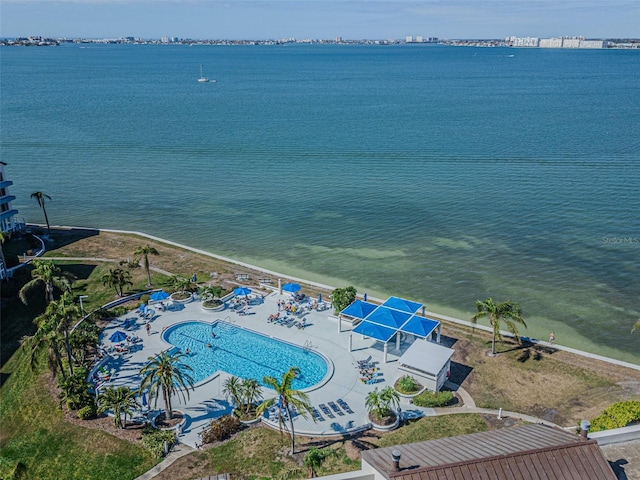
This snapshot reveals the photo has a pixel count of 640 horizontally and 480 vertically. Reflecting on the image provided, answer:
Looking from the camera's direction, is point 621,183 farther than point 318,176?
No

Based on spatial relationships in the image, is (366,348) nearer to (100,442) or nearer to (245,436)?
(245,436)

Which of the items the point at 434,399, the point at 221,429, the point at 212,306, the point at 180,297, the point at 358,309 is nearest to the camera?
the point at 221,429

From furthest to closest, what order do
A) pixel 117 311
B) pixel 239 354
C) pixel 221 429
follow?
pixel 117 311, pixel 239 354, pixel 221 429

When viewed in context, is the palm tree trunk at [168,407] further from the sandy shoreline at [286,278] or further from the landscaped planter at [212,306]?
the sandy shoreline at [286,278]

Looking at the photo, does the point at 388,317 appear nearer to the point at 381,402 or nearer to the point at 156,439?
the point at 381,402

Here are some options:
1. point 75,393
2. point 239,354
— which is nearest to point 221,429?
point 239,354

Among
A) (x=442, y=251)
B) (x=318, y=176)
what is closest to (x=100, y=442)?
(x=442, y=251)
